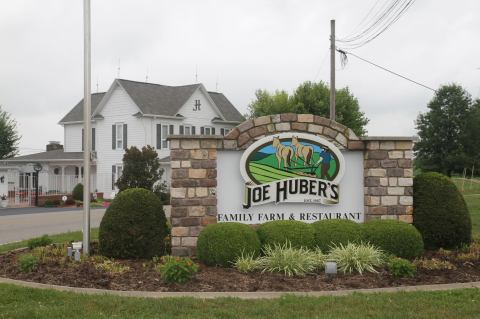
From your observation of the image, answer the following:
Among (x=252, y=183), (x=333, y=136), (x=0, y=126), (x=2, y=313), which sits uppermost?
(x=0, y=126)

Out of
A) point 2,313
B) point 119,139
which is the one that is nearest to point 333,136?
point 2,313

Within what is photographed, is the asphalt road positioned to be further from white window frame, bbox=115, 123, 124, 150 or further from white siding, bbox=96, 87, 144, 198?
white window frame, bbox=115, 123, 124, 150

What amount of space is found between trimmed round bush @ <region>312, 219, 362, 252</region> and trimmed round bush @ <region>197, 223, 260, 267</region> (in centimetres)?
114

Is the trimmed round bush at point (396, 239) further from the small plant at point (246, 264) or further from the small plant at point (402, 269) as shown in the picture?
the small plant at point (246, 264)

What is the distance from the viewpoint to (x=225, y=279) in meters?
8.94

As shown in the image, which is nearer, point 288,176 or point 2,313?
point 2,313

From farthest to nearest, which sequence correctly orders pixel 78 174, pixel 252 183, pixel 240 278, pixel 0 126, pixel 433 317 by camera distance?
pixel 0 126
pixel 78 174
pixel 252 183
pixel 240 278
pixel 433 317

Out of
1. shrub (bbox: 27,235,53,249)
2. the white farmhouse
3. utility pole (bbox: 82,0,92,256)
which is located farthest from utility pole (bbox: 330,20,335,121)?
utility pole (bbox: 82,0,92,256)

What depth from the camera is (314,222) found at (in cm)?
1123

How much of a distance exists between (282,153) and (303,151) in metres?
0.42

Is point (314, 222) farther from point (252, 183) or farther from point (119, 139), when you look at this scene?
point (119, 139)

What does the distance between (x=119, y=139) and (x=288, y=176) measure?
30451 mm

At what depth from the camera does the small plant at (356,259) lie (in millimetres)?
9383

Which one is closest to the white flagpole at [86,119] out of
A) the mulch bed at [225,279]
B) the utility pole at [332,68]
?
the mulch bed at [225,279]
